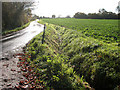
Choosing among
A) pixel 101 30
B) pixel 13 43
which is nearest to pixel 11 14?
pixel 13 43

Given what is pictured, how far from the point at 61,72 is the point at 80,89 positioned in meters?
1.21

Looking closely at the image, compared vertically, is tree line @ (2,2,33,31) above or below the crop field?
above

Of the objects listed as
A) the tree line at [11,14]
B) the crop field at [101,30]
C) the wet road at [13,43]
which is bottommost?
the wet road at [13,43]

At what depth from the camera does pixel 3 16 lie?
15.6m

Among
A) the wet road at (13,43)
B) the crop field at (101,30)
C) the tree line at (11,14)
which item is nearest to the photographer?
the wet road at (13,43)

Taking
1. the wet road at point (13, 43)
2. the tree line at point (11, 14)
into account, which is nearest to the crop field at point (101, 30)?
the wet road at point (13, 43)

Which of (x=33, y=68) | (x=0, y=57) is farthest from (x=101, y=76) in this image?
(x=0, y=57)

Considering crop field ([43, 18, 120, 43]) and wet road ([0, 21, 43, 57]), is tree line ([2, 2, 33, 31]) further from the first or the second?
crop field ([43, 18, 120, 43])

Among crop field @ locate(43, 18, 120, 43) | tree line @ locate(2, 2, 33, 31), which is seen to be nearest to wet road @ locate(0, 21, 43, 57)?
tree line @ locate(2, 2, 33, 31)

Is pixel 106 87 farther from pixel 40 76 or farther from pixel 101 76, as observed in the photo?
pixel 40 76

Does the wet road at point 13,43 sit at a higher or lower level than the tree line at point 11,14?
lower

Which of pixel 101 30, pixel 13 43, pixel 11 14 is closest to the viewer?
pixel 13 43

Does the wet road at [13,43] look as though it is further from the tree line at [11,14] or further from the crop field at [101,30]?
the crop field at [101,30]

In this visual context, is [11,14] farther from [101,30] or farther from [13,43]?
[101,30]
